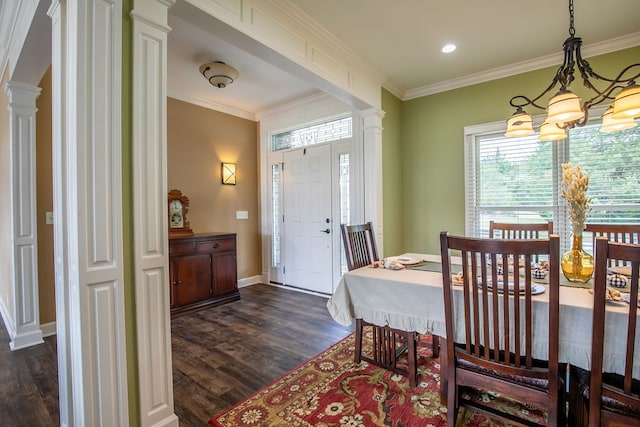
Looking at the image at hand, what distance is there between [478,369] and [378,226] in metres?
2.22

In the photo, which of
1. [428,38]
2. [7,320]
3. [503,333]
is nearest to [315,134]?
[428,38]

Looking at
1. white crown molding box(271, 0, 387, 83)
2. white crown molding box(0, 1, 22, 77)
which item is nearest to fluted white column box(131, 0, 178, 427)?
white crown molding box(271, 0, 387, 83)

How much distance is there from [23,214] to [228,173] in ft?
7.69

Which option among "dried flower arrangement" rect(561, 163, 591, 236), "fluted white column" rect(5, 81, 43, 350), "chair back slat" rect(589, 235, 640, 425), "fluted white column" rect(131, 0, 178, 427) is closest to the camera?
"chair back slat" rect(589, 235, 640, 425)

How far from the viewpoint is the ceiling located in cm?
241

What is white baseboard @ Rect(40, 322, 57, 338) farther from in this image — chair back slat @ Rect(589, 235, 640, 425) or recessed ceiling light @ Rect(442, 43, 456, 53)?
recessed ceiling light @ Rect(442, 43, 456, 53)

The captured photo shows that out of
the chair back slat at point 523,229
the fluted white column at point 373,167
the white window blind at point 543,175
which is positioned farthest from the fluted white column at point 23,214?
the white window blind at point 543,175

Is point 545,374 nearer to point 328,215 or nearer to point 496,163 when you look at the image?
point 496,163

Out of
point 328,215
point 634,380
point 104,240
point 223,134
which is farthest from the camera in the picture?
point 223,134

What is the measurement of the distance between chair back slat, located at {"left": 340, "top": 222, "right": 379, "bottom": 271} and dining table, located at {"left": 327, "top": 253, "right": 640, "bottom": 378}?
0.27 m

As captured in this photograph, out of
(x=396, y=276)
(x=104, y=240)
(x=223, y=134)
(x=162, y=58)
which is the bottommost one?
(x=396, y=276)

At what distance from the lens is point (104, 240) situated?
138 cm

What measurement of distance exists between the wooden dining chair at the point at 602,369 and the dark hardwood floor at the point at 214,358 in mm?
1788

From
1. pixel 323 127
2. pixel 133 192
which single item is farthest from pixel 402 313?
pixel 323 127
